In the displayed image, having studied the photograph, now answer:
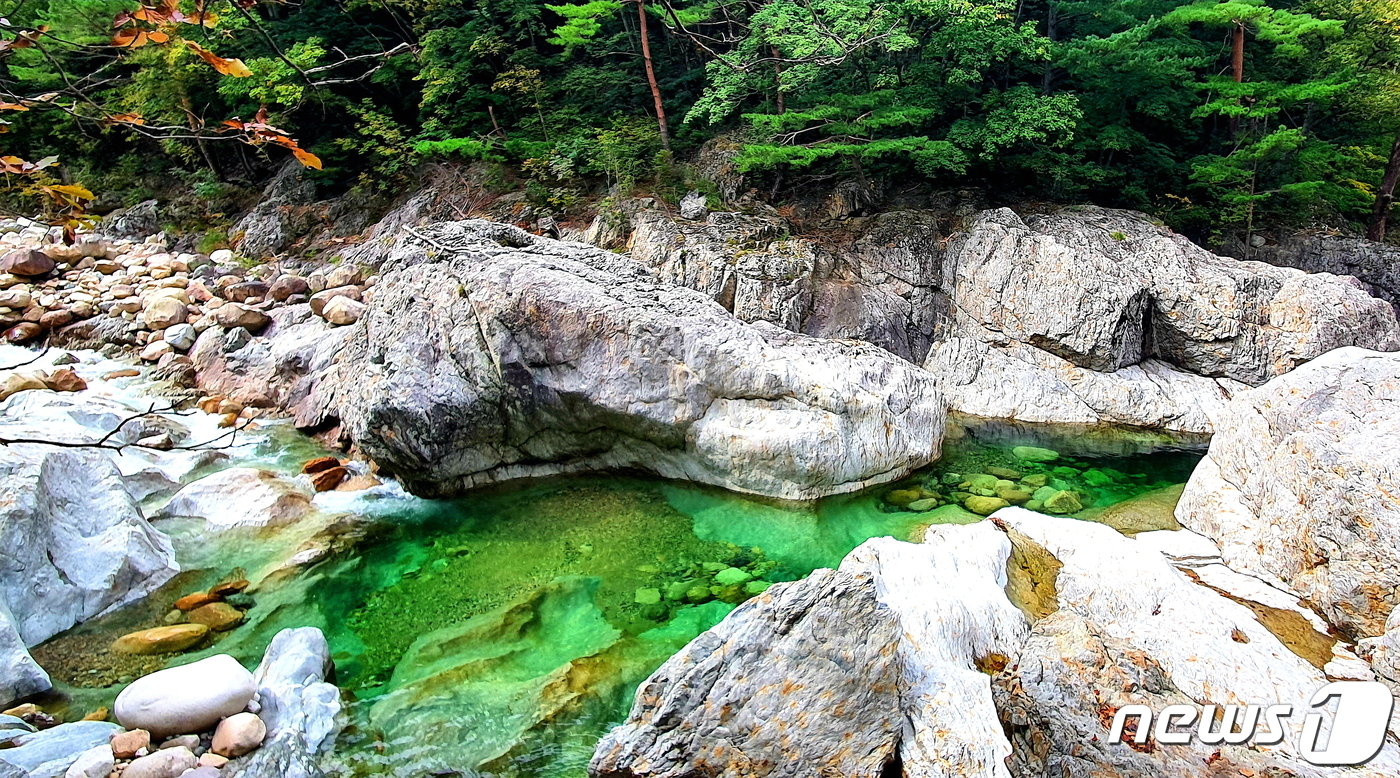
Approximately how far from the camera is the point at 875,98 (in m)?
14.1

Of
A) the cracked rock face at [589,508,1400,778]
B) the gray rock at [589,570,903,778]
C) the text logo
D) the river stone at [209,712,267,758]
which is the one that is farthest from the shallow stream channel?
the text logo

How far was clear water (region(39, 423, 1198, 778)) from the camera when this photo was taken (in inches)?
218

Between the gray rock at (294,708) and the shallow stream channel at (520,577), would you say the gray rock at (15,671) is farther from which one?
the gray rock at (294,708)

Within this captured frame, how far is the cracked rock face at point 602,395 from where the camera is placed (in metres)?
9.03

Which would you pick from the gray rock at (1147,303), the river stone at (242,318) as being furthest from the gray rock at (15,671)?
the gray rock at (1147,303)

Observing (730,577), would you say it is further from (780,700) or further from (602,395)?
(602,395)

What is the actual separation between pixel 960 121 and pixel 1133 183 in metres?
4.13

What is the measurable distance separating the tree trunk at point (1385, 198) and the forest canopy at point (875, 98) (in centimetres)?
5

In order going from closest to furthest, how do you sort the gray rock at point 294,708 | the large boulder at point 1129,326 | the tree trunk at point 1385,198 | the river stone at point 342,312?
1. the gray rock at point 294,708
2. the large boulder at point 1129,326
3. the river stone at point 342,312
4. the tree trunk at point 1385,198

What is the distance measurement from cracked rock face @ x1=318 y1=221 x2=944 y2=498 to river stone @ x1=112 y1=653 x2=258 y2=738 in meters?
3.79

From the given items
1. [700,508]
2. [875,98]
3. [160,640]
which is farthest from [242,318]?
[875,98]

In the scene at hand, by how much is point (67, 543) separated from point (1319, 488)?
11.4 metres

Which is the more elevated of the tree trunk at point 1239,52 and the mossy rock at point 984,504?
the tree trunk at point 1239,52

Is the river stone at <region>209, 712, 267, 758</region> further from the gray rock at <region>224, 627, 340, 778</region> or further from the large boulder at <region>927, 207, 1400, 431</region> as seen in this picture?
the large boulder at <region>927, 207, 1400, 431</region>
